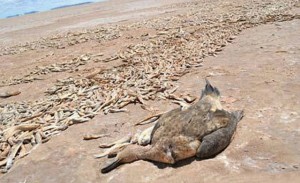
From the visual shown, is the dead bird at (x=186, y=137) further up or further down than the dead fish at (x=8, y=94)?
further up

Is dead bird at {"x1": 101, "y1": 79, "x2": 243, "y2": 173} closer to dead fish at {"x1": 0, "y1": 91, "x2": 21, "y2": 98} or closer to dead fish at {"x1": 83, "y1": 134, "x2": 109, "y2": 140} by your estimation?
dead fish at {"x1": 83, "y1": 134, "x2": 109, "y2": 140}

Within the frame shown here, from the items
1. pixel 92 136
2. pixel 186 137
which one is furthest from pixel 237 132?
pixel 92 136

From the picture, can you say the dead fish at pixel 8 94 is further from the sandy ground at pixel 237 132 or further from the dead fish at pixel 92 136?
the dead fish at pixel 92 136

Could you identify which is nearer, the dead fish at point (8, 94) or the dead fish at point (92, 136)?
the dead fish at point (92, 136)

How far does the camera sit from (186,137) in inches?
211

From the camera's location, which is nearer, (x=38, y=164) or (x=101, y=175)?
(x=101, y=175)

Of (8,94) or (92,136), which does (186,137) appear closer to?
(92,136)

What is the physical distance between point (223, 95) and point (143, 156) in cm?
297

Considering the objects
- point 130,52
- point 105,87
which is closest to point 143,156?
point 105,87

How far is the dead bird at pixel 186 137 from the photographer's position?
17.4 feet

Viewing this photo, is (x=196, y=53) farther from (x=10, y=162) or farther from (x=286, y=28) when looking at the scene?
(x=10, y=162)

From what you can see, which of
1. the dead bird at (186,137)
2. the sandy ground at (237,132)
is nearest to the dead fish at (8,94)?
the sandy ground at (237,132)

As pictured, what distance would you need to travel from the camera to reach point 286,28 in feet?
44.0

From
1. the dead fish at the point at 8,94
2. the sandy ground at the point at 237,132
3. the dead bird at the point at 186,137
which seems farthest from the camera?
the dead fish at the point at 8,94
